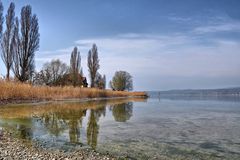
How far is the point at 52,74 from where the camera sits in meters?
74.8

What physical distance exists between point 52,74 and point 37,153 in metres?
70.7

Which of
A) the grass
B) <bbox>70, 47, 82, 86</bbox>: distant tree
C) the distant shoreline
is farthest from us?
<bbox>70, 47, 82, 86</bbox>: distant tree

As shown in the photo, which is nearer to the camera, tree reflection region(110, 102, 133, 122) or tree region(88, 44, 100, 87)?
tree reflection region(110, 102, 133, 122)

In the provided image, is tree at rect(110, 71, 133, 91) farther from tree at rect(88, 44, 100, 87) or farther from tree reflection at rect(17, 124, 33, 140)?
tree reflection at rect(17, 124, 33, 140)

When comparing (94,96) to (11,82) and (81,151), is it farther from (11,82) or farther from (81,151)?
(81,151)

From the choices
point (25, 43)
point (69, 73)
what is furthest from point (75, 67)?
point (25, 43)

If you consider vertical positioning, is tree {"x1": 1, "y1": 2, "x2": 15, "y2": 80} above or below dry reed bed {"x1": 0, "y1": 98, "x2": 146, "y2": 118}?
above

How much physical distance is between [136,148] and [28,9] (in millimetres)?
28602

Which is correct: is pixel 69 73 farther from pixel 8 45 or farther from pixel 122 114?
pixel 122 114

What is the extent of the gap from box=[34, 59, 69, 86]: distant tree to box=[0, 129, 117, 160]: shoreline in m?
60.3

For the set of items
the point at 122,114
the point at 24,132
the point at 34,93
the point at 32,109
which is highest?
the point at 34,93

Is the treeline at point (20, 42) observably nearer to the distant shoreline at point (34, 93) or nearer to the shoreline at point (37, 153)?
the distant shoreline at point (34, 93)

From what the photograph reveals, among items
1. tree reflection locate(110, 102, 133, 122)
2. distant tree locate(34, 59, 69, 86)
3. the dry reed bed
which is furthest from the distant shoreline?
distant tree locate(34, 59, 69, 86)

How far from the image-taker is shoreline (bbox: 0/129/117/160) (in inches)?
228
